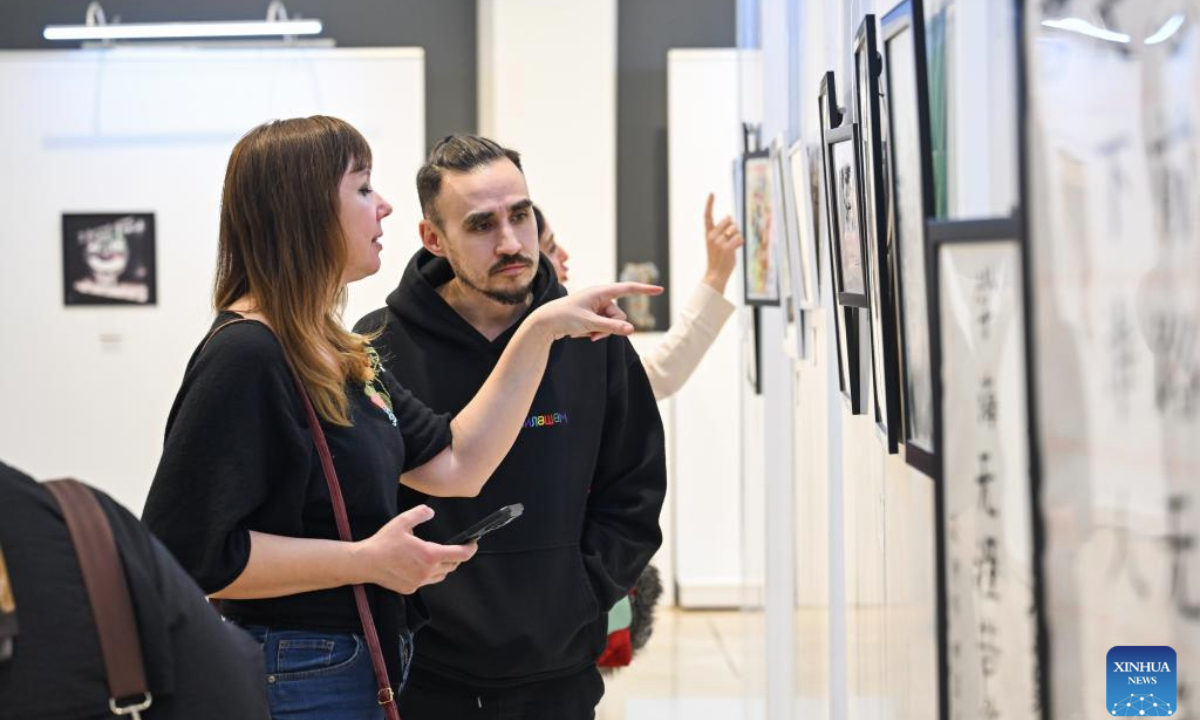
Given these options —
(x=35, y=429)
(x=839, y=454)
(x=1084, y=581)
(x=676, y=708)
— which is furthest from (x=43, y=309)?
(x=1084, y=581)

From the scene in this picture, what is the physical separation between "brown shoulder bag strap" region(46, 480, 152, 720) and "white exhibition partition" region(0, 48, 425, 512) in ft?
21.6

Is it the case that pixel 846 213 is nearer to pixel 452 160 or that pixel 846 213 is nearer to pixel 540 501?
pixel 540 501

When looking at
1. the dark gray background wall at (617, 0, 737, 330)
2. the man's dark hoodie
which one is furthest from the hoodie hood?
the dark gray background wall at (617, 0, 737, 330)

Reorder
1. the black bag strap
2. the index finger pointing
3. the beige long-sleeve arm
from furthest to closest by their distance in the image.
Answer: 1. the beige long-sleeve arm
2. the index finger pointing
3. the black bag strap

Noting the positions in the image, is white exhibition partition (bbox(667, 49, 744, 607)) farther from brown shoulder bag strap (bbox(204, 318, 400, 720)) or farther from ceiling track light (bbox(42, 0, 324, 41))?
brown shoulder bag strap (bbox(204, 318, 400, 720))

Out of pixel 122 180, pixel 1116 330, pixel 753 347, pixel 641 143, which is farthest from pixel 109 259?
pixel 1116 330

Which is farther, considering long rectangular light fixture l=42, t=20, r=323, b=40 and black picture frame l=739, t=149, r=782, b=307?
long rectangular light fixture l=42, t=20, r=323, b=40

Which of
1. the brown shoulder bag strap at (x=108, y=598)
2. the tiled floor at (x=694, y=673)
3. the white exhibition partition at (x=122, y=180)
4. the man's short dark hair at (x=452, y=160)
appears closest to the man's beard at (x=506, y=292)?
the man's short dark hair at (x=452, y=160)

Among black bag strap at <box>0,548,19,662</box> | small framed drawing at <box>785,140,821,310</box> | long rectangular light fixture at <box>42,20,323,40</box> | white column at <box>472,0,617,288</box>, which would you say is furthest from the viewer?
long rectangular light fixture at <box>42,20,323,40</box>

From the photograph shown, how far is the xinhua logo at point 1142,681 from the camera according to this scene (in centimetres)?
103

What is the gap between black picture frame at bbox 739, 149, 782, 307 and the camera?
13.6ft

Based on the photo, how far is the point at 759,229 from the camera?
14.8ft

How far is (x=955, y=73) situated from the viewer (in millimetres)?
1384

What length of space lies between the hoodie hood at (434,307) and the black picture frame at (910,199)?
1.28 metres
